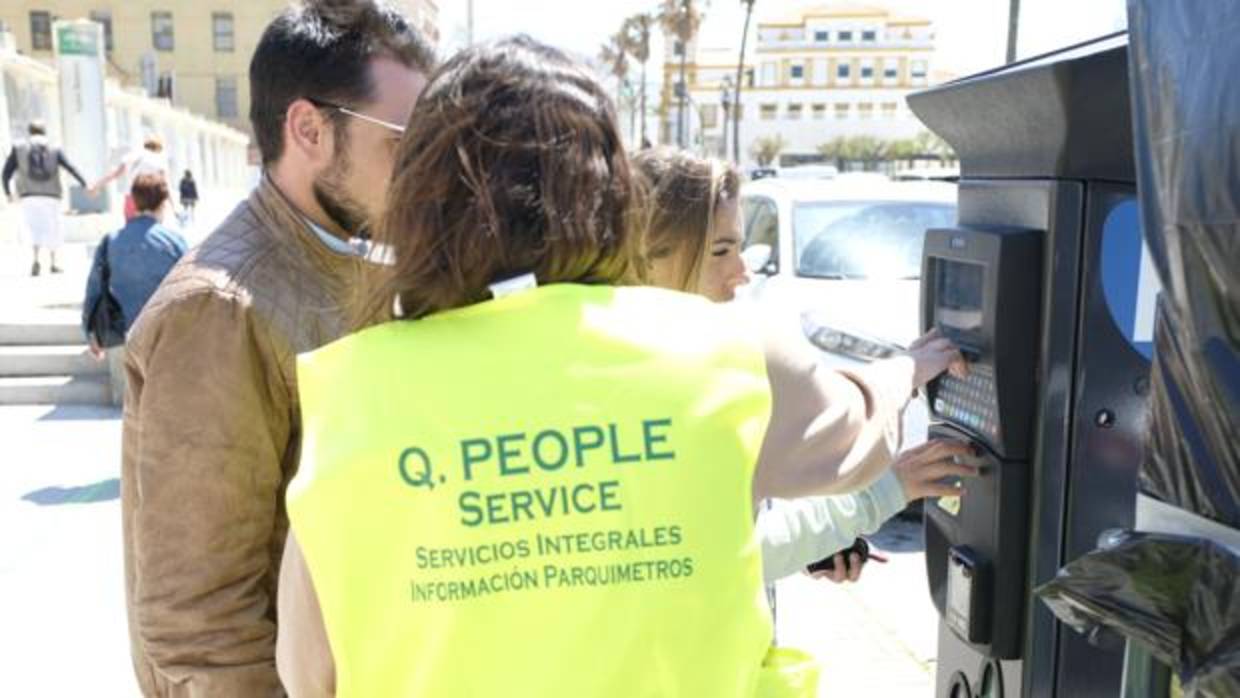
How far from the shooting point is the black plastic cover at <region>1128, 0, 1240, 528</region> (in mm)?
1216

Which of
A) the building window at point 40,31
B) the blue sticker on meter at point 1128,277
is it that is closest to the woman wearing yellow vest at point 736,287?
the blue sticker on meter at point 1128,277

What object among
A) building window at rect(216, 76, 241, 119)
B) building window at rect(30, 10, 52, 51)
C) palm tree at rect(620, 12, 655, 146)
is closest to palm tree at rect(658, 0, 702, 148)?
palm tree at rect(620, 12, 655, 146)

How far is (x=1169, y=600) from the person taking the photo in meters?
1.28

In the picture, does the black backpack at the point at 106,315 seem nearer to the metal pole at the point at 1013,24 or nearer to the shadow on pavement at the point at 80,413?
the shadow on pavement at the point at 80,413

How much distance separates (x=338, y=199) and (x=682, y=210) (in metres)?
0.76

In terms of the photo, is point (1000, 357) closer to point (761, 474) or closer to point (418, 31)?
point (761, 474)

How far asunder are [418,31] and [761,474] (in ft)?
3.13

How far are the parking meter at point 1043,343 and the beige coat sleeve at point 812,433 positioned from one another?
700 millimetres

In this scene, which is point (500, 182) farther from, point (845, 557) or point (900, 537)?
point (900, 537)

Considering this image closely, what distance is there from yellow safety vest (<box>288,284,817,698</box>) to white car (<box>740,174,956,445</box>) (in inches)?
161

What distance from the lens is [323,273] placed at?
5.36ft

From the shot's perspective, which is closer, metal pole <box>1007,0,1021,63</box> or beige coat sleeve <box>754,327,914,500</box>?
beige coat sleeve <box>754,327,914,500</box>

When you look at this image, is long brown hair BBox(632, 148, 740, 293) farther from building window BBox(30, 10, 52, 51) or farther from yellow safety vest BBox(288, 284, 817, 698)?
building window BBox(30, 10, 52, 51)

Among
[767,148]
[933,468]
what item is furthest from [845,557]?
[767,148]
